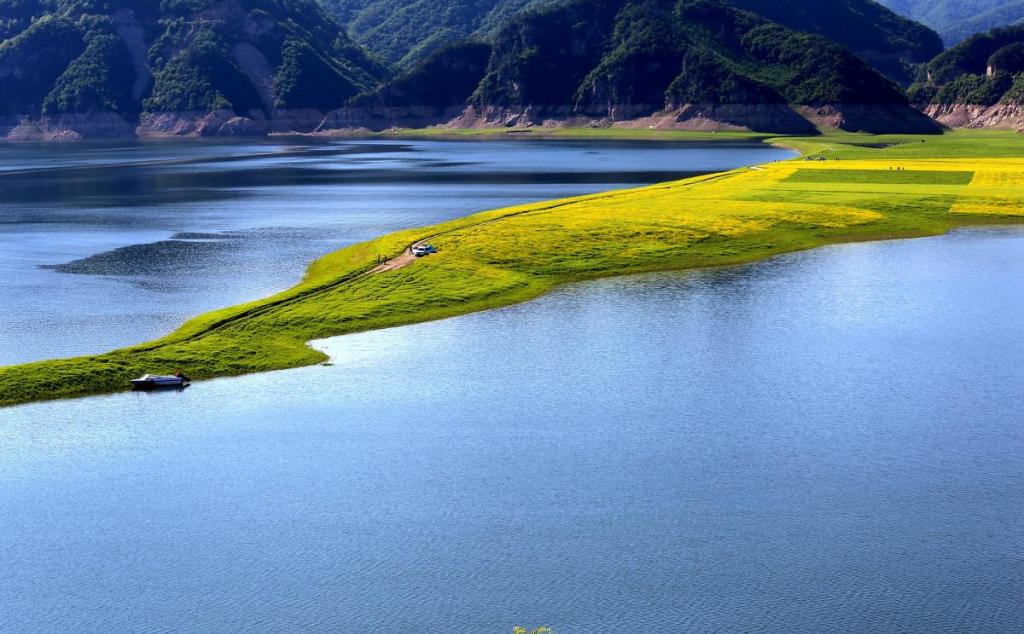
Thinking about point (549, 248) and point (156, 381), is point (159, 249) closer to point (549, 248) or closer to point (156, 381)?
point (549, 248)

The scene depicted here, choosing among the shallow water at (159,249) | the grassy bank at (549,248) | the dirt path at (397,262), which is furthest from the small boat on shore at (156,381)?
the dirt path at (397,262)

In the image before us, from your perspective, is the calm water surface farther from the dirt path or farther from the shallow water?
the dirt path

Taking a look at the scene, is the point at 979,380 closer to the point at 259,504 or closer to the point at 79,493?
the point at 259,504

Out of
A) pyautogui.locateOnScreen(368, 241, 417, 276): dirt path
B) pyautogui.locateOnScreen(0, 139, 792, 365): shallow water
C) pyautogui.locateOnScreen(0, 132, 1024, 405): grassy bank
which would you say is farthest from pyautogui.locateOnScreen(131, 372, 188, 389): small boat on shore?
pyautogui.locateOnScreen(368, 241, 417, 276): dirt path

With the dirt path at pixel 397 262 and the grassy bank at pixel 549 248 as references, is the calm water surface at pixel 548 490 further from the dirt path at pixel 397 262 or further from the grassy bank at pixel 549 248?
the dirt path at pixel 397 262

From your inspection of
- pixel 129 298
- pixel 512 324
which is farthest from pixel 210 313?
pixel 512 324

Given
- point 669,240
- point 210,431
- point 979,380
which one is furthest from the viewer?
point 669,240
